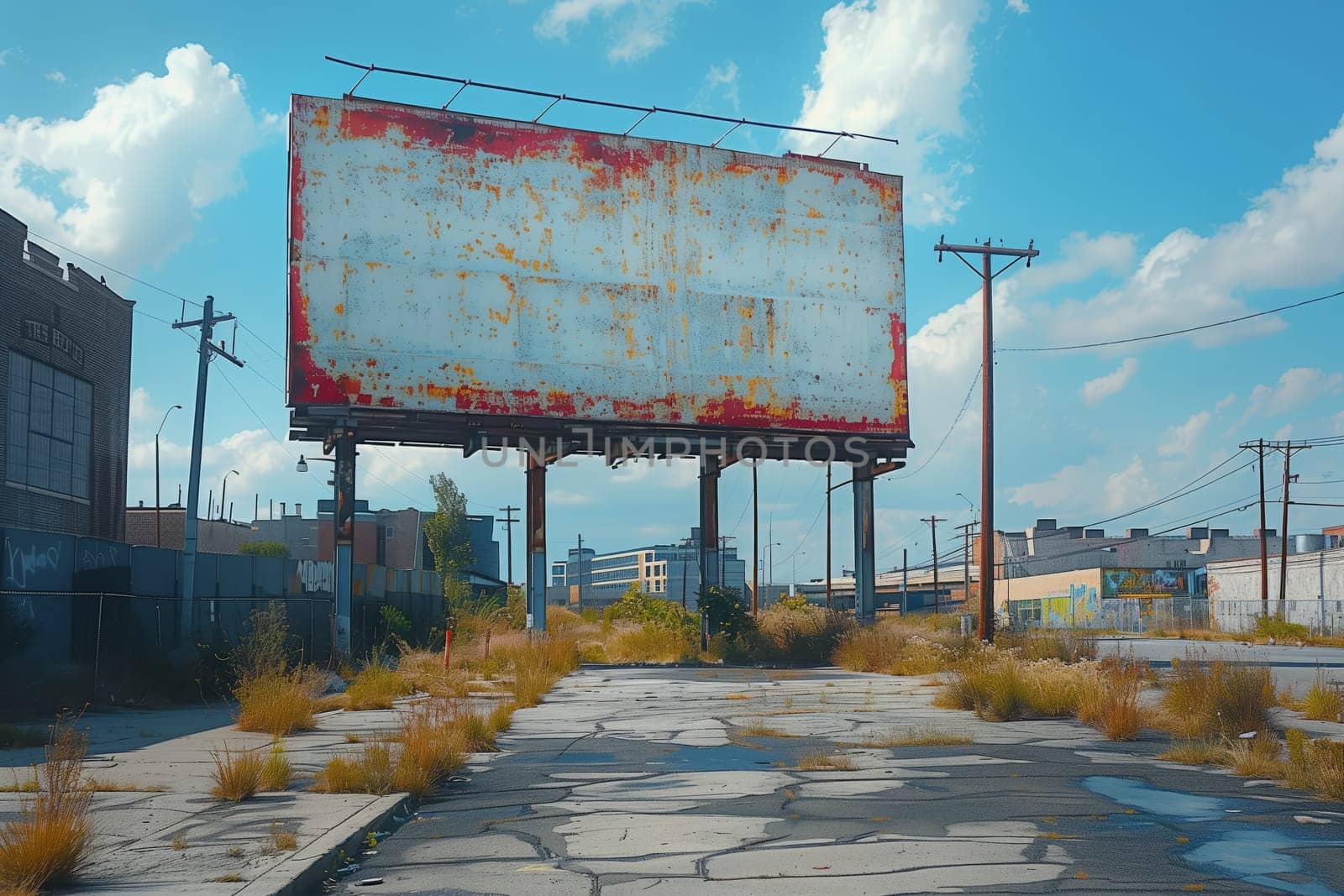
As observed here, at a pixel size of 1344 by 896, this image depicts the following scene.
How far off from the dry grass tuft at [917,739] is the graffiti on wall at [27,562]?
13156mm

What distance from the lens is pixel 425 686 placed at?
69.8 feet

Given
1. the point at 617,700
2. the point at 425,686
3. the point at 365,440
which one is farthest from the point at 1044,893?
the point at 365,440

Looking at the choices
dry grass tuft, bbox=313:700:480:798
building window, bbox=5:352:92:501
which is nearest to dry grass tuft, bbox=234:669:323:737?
dry grass tuft, bbox=313:700:480:798

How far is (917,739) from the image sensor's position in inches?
500

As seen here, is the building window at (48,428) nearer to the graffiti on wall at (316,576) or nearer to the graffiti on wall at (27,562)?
the graffiti on wall at (316,576)

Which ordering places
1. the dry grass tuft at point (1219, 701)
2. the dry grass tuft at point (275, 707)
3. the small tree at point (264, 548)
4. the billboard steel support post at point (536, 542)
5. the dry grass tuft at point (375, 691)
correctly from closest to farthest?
the dry grass tuft at point (1219, 701) → the dry grass tuft at point (275, 707) → the dry grass tuft at point (375, 691) → the billboard steel support post at point (536, 542) → the small tree at point (264, 548)

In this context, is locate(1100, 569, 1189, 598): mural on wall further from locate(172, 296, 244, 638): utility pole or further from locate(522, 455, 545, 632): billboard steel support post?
locate(172, 296, 244, 638): utility pole

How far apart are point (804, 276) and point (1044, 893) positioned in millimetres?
30028

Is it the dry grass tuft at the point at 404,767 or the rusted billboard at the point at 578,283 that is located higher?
the rusted billboard at the point at 578,283

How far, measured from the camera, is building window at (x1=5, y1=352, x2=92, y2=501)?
26.5 meters

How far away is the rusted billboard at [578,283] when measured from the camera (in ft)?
102

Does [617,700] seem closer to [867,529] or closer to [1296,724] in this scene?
[1296,724]

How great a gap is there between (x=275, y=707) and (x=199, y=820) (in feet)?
18.8

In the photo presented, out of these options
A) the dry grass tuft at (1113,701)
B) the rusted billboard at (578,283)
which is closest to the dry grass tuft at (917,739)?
the dry grass tuft at (1113,701)
